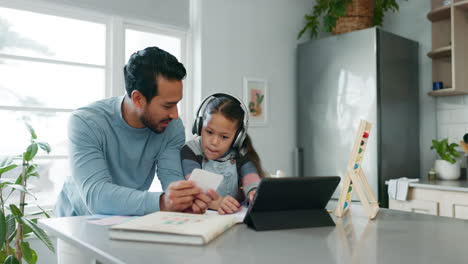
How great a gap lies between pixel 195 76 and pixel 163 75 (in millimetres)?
1727

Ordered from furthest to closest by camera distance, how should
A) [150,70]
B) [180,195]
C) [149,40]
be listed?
[149,40] → [150,70] → [180,195]

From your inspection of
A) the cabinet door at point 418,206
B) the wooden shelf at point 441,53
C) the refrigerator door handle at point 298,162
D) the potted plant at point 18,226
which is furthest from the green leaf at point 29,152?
the wooden shelf at point 441,53

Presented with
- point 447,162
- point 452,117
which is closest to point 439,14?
point 452,117

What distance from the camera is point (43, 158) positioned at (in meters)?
2.56

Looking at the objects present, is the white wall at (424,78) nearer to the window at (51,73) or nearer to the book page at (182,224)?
the window at (51,73)

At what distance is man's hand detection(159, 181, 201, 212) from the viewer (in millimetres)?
1168

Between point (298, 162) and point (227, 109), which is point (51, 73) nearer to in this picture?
point (227, 109)

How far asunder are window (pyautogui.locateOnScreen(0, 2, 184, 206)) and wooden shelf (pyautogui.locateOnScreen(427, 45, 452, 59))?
226 centimetres

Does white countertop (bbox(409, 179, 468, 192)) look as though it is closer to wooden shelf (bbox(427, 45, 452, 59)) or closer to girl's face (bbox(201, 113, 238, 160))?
wooden shelf (bbox(427, 45, 452, 59))

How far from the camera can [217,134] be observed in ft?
4.83

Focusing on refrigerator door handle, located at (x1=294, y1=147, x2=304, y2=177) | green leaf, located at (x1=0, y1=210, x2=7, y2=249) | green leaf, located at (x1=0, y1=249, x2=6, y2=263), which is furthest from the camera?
refrigerator door handle, located at (x1=294, y1=147, x2=304, y2=177)

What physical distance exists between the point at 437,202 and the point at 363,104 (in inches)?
35.2

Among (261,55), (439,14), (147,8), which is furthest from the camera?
(261,55)

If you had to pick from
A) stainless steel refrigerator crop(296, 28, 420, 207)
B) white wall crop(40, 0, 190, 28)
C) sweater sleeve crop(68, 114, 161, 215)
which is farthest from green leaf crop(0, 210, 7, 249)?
stainless steel refrigerator crop(296, 28, 420, 207)
